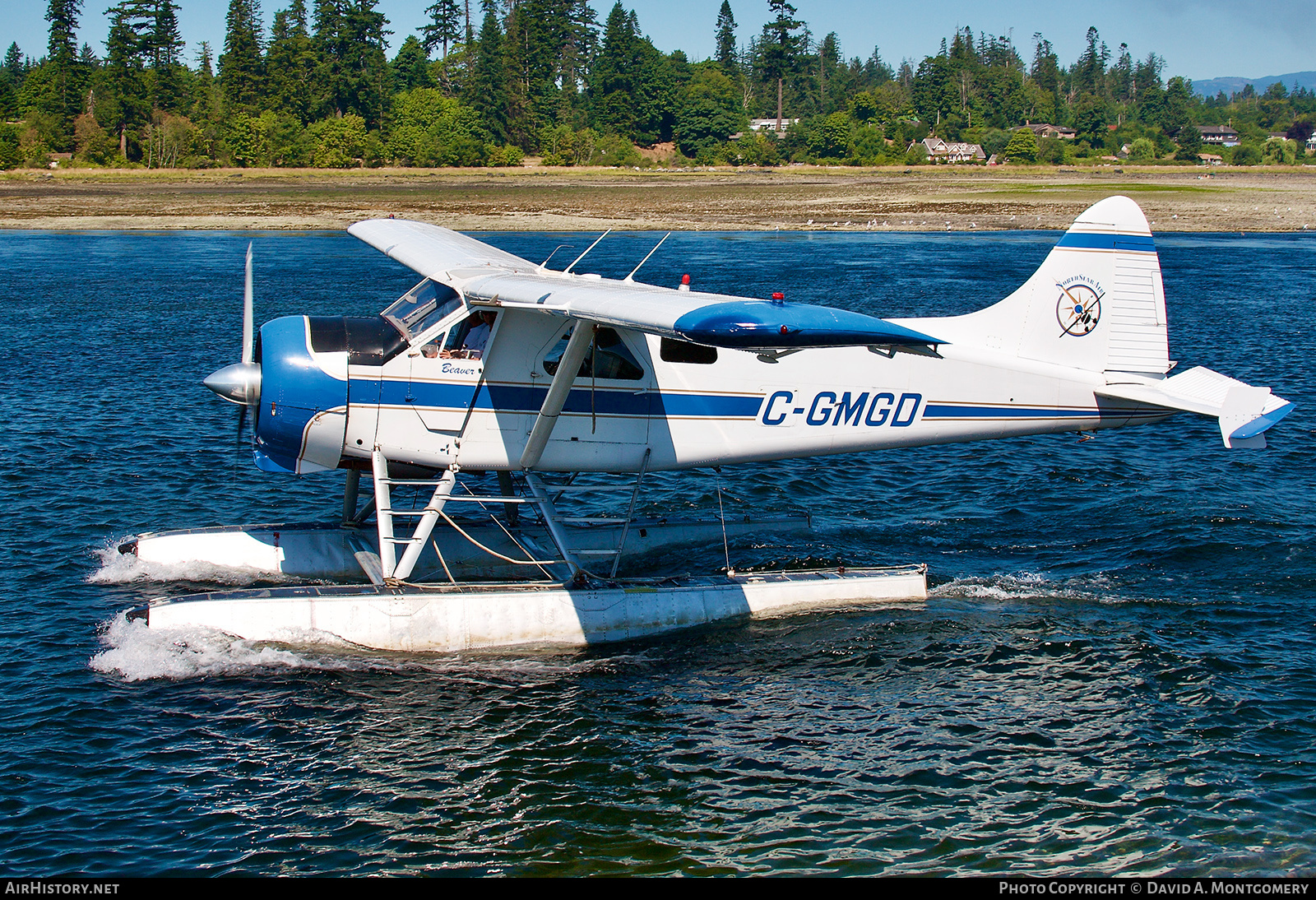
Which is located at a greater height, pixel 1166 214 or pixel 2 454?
pixel 1166 214

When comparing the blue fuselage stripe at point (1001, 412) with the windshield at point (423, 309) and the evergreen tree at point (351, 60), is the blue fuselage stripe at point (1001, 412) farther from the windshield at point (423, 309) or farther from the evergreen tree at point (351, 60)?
the evergreen tree at point (351, 60)

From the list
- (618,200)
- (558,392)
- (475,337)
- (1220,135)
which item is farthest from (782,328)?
(1220,135)

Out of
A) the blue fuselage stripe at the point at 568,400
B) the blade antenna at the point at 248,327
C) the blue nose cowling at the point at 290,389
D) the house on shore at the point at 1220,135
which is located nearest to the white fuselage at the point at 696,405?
the blue fuselage stripe at the point at 568,400

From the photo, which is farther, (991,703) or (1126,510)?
(1126,510)

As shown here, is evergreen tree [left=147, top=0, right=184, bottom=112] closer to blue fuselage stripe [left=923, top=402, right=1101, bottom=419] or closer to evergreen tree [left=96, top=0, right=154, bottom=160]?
evergreen tree [left=96, top=0, right=154, bottom=160]

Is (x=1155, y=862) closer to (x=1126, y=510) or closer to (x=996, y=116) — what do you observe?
(x=1126, y=510)

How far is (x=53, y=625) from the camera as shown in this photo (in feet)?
34.6

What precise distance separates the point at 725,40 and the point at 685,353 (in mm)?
157878

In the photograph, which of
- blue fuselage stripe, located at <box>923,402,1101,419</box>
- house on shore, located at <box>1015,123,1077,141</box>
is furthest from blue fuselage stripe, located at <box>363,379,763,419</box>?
house on shore, located at <box>1015,123,1077,141</box>

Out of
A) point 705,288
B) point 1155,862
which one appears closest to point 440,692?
point 1155,862

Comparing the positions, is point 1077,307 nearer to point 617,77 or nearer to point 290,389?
point 290,389

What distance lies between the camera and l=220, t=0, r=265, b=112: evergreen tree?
97.4 metres

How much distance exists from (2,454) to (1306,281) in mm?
37009

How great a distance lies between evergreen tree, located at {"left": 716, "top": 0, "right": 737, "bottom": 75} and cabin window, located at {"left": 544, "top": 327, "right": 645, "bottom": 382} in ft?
507
